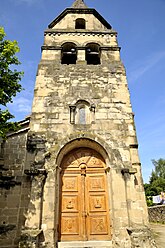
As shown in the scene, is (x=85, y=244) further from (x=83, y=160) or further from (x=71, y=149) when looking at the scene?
(x=71, y=149)

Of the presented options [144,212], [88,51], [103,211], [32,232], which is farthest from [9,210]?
[88,51]

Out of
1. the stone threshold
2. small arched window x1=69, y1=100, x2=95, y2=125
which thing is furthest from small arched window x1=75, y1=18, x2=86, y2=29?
the stone threshold

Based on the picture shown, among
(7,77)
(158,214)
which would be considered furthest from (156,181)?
(7,77)

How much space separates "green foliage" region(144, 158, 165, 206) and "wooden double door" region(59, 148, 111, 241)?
28.6 m

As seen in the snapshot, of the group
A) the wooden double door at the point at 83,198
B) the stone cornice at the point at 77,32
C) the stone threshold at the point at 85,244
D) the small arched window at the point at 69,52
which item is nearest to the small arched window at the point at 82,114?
the wooden double door at the point at 83,198

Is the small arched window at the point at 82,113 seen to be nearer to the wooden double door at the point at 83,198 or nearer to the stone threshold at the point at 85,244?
the wooden double door at the point at 83,198

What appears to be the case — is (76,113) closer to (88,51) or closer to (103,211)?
(103,211)

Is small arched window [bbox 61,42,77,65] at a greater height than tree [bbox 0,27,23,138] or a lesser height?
greater

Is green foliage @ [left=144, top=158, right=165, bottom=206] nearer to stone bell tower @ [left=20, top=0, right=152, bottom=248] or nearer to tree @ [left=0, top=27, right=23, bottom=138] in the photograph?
stone bell tower @ [left=20, top=0, right=152, bottom=248]

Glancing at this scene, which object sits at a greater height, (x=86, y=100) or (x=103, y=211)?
(x=86, y=100)

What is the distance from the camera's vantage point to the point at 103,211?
6.32 metres

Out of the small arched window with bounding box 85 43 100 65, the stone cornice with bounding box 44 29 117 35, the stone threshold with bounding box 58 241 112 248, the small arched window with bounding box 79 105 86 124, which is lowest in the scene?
the stone threshold with bounding box 58 241 112 248

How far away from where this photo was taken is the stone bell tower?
5.75 m

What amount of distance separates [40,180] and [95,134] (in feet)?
8.05
